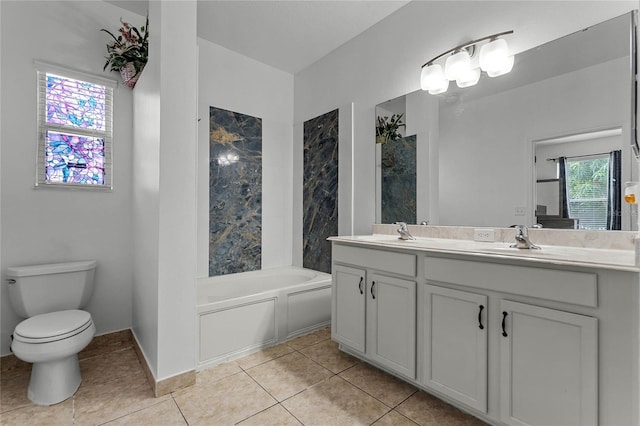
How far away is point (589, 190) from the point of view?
5.13 feet

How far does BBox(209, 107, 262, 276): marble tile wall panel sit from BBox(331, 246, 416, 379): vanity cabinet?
1.33 metres

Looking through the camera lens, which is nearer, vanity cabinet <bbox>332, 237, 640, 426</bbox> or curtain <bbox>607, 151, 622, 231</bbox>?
vanity cabinet <bbox>332, 237, 640, 426</bbox>

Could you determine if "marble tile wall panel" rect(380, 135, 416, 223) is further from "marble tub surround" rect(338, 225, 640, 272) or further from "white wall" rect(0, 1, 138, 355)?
"white wall" rect(0, 1, 138, 355)

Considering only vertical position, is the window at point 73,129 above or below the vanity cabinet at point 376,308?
above

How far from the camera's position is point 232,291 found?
2.99 meters

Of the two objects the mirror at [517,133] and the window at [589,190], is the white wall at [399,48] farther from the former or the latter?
the window at [589,190]

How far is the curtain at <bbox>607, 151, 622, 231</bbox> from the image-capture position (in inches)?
57.9

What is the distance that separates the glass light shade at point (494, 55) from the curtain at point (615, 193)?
2.58 feet

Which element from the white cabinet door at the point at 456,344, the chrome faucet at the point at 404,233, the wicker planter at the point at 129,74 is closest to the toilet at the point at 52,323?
the wicker planter at the point at 129,74

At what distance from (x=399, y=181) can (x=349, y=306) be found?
1084 millimetres

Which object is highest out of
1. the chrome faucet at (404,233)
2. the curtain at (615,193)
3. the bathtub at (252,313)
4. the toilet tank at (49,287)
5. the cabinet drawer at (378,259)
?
the curtain at (615,193)

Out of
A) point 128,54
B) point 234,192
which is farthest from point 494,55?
point 128,54

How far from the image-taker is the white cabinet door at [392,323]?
1718 mm

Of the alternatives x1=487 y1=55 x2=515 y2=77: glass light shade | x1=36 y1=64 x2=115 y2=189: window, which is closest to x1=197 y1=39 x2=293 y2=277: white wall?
x1=36 y1=64 x2=115 y2=189: window
